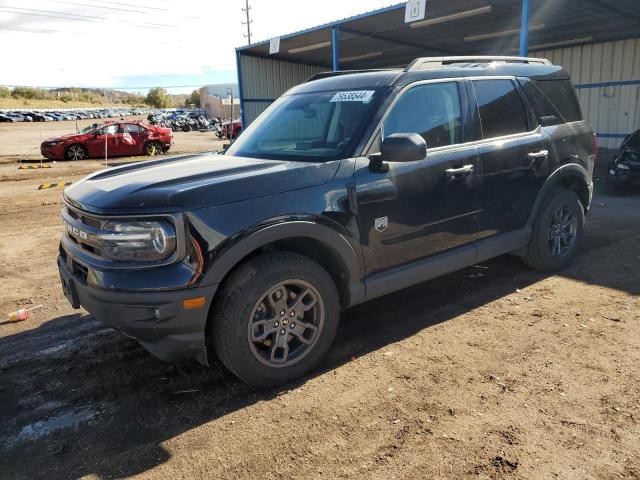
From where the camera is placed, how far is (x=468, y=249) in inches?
167

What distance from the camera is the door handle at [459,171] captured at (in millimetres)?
3949

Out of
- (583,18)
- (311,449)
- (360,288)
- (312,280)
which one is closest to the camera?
(311,449)

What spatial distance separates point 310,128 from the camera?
4.03m

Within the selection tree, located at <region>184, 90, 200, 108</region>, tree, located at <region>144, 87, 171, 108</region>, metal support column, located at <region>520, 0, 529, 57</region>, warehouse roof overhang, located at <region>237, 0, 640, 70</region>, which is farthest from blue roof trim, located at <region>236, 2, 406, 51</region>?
tree, located at <region>144, 87, 171, 108</region>

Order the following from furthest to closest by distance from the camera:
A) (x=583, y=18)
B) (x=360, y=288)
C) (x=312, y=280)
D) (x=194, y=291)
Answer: (x=583, y=18) < (x=360, y=288) < (x=312, y=280) < (x=194, y=291)

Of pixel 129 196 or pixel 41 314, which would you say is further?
pixel 41 314

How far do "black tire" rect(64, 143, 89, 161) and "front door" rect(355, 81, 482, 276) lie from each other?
19.1 meters

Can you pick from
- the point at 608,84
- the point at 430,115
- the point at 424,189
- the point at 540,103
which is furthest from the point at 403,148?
the point at 608,84

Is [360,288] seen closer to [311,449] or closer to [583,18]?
[311,449]

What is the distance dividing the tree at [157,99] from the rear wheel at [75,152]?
86190 mm

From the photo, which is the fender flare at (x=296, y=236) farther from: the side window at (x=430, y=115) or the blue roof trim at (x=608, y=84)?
the blue roof trim at (x=608, y=84)

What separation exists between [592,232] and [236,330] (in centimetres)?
587

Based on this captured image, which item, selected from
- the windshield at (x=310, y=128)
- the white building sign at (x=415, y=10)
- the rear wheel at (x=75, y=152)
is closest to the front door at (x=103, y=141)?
the rear wheel at (x=75, y=152)

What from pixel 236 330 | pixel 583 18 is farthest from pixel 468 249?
pixel 583 18
